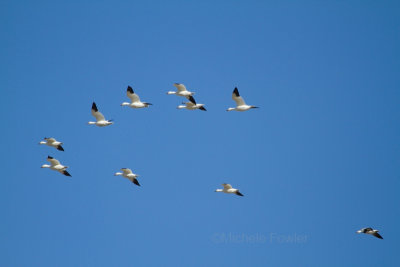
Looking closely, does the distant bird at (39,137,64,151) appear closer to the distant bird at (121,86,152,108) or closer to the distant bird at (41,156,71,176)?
the distant bird at (41,156,71,176)

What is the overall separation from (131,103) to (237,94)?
6082 millimetres

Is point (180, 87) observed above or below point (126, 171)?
above

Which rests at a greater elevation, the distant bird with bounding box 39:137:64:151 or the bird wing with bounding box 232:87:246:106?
the bird wing with bounding box 232:87:246:106

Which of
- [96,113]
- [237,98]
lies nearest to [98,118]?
[96,113]

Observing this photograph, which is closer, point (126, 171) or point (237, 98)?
point (237, 98)

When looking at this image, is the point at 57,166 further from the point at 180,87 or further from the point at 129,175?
the point at 180,87

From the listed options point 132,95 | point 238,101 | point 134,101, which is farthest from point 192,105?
point 132,95

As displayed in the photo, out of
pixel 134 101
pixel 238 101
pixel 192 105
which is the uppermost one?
pixel 192 105

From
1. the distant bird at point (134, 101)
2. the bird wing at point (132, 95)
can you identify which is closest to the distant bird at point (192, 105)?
the distant bird at point (134, 101)

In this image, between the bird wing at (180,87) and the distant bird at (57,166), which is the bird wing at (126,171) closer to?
the distant bird at (57,166)

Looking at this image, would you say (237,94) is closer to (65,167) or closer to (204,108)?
(204,108)

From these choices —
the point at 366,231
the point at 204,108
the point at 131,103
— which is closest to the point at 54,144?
the point at 131,103

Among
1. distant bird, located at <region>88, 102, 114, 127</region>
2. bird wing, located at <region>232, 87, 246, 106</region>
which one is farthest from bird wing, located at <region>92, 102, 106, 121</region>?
bird wing, located at <region>232, 87, 246, 106</region>

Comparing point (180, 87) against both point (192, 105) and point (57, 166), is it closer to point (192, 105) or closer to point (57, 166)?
point (192, 105)
